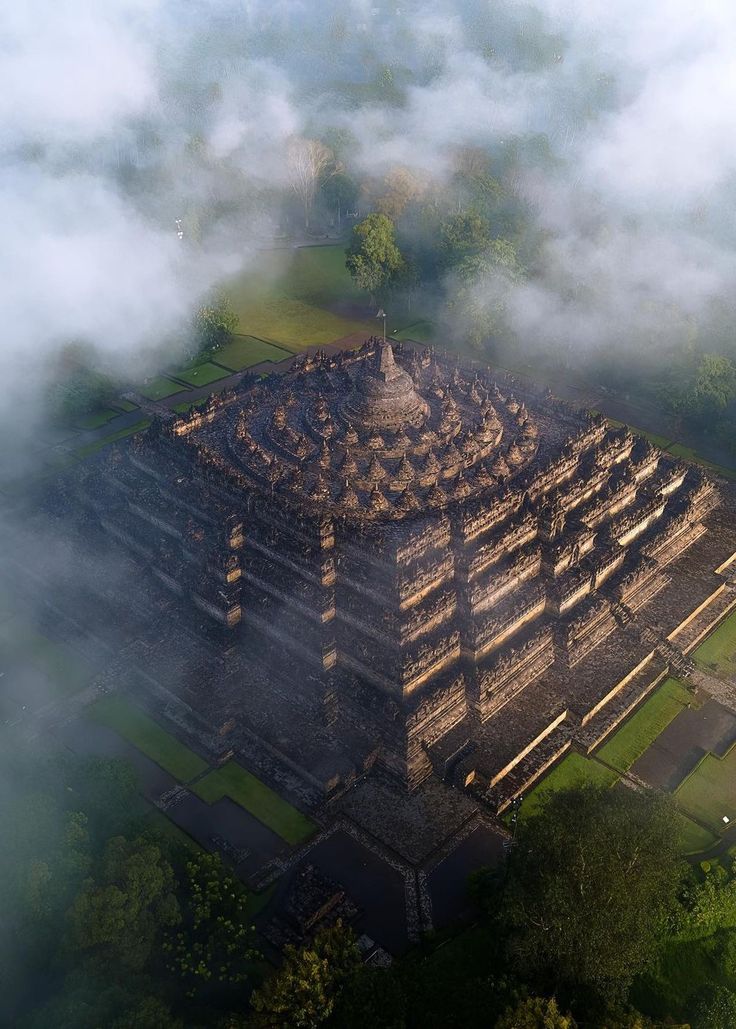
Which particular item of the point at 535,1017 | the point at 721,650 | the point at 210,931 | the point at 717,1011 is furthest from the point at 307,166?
the point at 535,1017

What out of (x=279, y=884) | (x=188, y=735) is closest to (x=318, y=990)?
(x=279, y=884)

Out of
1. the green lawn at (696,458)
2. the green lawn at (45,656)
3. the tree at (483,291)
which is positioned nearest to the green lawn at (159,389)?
the tree at (483,291)

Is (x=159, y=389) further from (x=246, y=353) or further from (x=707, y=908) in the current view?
(x=707, y=908)

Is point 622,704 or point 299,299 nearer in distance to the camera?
point 622,704

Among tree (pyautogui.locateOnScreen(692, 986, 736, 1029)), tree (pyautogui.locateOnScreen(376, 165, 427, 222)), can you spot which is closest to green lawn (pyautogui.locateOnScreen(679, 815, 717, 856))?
tree (pyautogui.locateOnScreen(692, 986, 736, 1029))

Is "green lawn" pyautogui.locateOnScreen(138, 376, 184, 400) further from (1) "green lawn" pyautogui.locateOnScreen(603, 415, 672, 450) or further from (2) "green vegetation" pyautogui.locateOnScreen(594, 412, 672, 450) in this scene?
(2) "green vegetation" pyautogui.locateOnScreen(594, 412, 672, 450)

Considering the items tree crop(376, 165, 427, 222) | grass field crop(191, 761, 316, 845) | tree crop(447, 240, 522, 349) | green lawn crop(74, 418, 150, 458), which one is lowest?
grass field crop(191, 761, 316, 845)

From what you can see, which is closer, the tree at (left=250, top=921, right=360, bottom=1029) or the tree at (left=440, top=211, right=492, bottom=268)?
the tree at (left=250, top=921, right=360, bottom=1029)
